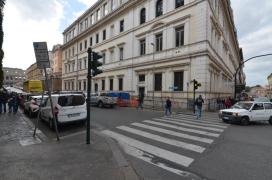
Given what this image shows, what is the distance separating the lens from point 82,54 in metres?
45.2

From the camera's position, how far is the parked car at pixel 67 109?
32.0 feet

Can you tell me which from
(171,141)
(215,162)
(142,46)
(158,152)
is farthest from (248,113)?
(142,46)

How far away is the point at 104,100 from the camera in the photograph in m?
22.9

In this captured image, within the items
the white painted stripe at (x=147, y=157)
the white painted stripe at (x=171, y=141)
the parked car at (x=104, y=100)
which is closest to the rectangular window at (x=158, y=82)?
the parked car at (x=104, y=100)

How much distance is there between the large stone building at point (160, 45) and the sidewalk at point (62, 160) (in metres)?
17.4

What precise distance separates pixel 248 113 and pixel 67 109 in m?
10.6

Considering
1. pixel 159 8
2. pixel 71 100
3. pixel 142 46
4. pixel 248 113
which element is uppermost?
pixel 159 8

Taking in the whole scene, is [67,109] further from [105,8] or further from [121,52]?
[105,8]

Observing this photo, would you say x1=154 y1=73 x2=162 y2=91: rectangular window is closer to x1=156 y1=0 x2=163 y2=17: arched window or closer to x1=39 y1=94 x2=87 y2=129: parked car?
x1=156 y1=0 x2=163 y2=17: arched window

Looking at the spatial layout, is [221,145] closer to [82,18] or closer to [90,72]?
[90,72]

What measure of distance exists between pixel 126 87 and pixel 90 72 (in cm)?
2401

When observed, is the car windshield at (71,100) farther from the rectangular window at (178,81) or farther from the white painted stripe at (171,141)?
the rectangular window at (178,81)

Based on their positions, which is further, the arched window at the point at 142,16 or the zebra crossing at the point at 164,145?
the arched window at the point at 142,16

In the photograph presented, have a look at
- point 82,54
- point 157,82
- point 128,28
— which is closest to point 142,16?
point 128,28
